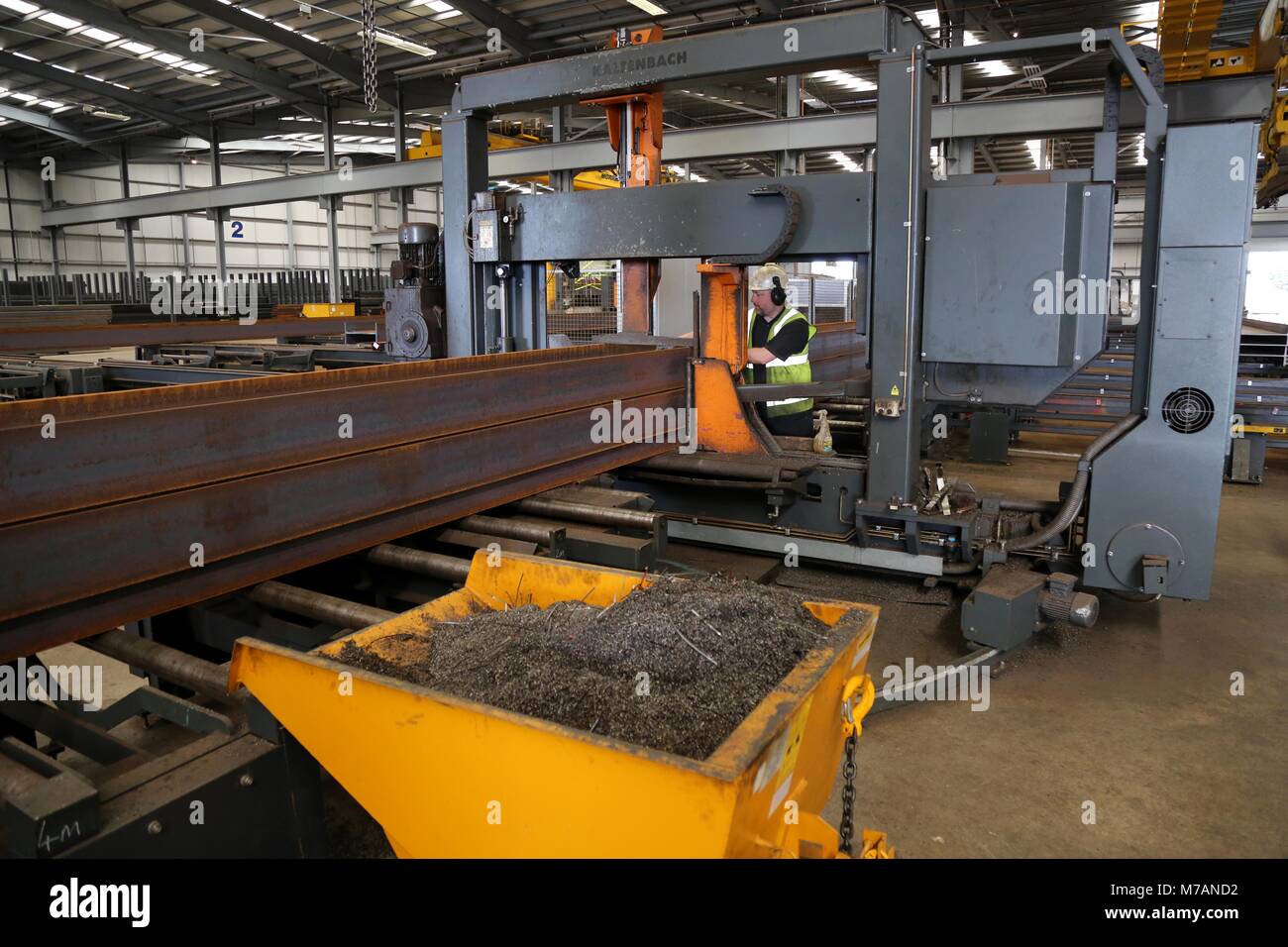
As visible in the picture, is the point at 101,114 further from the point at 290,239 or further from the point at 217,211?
the point at 290,239

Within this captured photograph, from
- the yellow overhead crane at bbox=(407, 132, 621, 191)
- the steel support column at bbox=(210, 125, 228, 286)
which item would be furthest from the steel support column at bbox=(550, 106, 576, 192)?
the steel support column at bbox=(210, 125, 228, 286)

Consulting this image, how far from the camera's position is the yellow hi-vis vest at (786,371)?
4.38 m

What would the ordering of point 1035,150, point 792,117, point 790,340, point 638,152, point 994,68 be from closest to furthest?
point 638,152 → point 790,340 → point 792,117 → point 994,68 → point 1035,150

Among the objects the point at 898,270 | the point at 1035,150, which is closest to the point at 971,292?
the point at 898,270

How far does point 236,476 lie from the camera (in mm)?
1980

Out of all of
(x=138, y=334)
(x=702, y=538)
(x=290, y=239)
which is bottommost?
(x=702, y=538)

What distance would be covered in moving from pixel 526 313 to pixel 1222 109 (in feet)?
19.8

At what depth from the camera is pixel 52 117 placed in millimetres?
15422

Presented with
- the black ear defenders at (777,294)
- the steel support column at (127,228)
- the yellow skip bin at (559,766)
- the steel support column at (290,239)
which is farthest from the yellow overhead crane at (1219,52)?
the steel support column at (290,239)

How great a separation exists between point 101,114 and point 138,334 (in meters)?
9.93

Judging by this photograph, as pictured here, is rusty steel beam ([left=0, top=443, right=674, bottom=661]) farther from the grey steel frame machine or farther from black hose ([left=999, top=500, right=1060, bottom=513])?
black hose ([left=999, top=500, right=1060, bottom=513])
